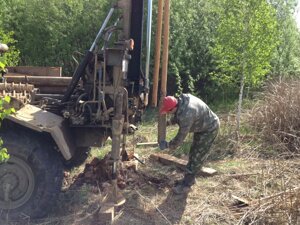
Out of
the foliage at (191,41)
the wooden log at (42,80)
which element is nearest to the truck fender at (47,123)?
the wooden log at (42,80)

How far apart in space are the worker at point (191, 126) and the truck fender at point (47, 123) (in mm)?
1291

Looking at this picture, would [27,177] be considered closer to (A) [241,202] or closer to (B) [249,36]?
(A) [241,202]

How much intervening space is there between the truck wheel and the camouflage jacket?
160 centimetres

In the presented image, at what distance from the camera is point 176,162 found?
23.9 feet

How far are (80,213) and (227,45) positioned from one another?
4.75 meters

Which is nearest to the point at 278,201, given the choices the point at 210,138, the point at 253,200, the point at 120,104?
the point at 253,200

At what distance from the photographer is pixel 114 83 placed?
566cm

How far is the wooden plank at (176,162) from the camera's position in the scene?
7.02 m

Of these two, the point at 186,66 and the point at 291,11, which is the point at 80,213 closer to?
the point at 186,66

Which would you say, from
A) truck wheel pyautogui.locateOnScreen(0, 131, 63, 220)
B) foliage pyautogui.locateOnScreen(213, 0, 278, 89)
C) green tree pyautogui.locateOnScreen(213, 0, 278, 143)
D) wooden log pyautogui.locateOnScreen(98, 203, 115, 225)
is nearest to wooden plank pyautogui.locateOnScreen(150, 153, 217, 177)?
green tree pyautogui.locateOnScreen(213, 0, 278, 143)

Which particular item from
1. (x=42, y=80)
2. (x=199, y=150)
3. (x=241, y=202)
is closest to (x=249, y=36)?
(x=199, y=150)

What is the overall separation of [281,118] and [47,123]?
480cm

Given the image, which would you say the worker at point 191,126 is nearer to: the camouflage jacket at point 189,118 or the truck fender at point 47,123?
the camouflage jacket at point 189,118

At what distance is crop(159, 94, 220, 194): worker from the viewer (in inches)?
235
